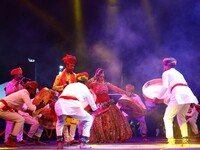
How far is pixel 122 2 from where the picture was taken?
11.3 meters

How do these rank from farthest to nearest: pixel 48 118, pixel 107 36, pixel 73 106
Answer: pixel 107 36
pixel 48 118
pixel 73 106

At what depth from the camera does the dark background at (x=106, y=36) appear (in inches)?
438

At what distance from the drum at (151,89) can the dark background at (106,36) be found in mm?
3596

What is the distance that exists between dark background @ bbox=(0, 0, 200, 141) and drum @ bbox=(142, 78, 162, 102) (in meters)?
3.60

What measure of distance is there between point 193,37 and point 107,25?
2.83 metres

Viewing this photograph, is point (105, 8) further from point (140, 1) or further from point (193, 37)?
point (193, 37)

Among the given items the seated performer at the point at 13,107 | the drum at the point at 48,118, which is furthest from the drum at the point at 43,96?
the seated performer at the point at 13,107

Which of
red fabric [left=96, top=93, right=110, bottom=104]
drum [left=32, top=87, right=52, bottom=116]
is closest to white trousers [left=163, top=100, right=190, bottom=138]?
red fabric [left=96, top=93, right=110, bottom=104]

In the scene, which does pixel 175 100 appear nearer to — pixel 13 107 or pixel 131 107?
pixel 131 107

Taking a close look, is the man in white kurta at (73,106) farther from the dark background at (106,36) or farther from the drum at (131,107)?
the dark background at (106,36)

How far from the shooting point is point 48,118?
26.2 ft

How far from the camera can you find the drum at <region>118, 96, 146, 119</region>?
861 centimetres

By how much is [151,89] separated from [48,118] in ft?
7.81

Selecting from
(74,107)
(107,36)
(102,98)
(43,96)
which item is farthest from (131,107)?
(107,36)
